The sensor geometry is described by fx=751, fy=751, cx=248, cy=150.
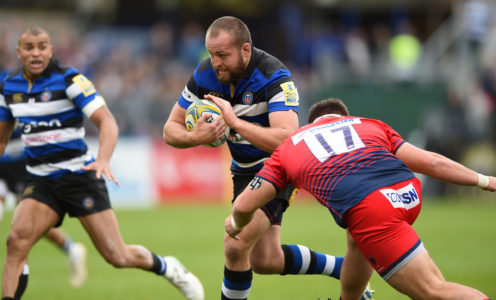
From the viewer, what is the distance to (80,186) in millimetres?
7211

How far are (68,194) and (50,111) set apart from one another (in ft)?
2.64

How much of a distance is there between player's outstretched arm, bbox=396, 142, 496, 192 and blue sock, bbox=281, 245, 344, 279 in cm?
196

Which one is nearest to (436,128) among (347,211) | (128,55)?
(128,55)

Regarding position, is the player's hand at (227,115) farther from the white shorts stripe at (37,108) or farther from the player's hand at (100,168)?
the white shorts stripe at (37,108)

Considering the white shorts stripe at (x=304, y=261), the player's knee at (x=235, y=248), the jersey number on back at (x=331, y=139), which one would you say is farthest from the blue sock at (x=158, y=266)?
the jersey number on back at (x=331, y=139)

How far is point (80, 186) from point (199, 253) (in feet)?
16.8

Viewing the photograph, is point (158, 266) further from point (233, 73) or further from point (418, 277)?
point (418, 277)

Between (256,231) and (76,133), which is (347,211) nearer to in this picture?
(256,231)

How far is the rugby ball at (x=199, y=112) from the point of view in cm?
606

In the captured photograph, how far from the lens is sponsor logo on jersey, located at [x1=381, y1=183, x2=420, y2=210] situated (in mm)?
5113

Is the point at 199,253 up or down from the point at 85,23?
down

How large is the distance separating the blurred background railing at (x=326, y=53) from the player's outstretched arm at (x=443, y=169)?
13646 mm

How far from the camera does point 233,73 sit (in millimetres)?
6195

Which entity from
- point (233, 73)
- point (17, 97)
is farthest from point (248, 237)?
point (17, 97)
